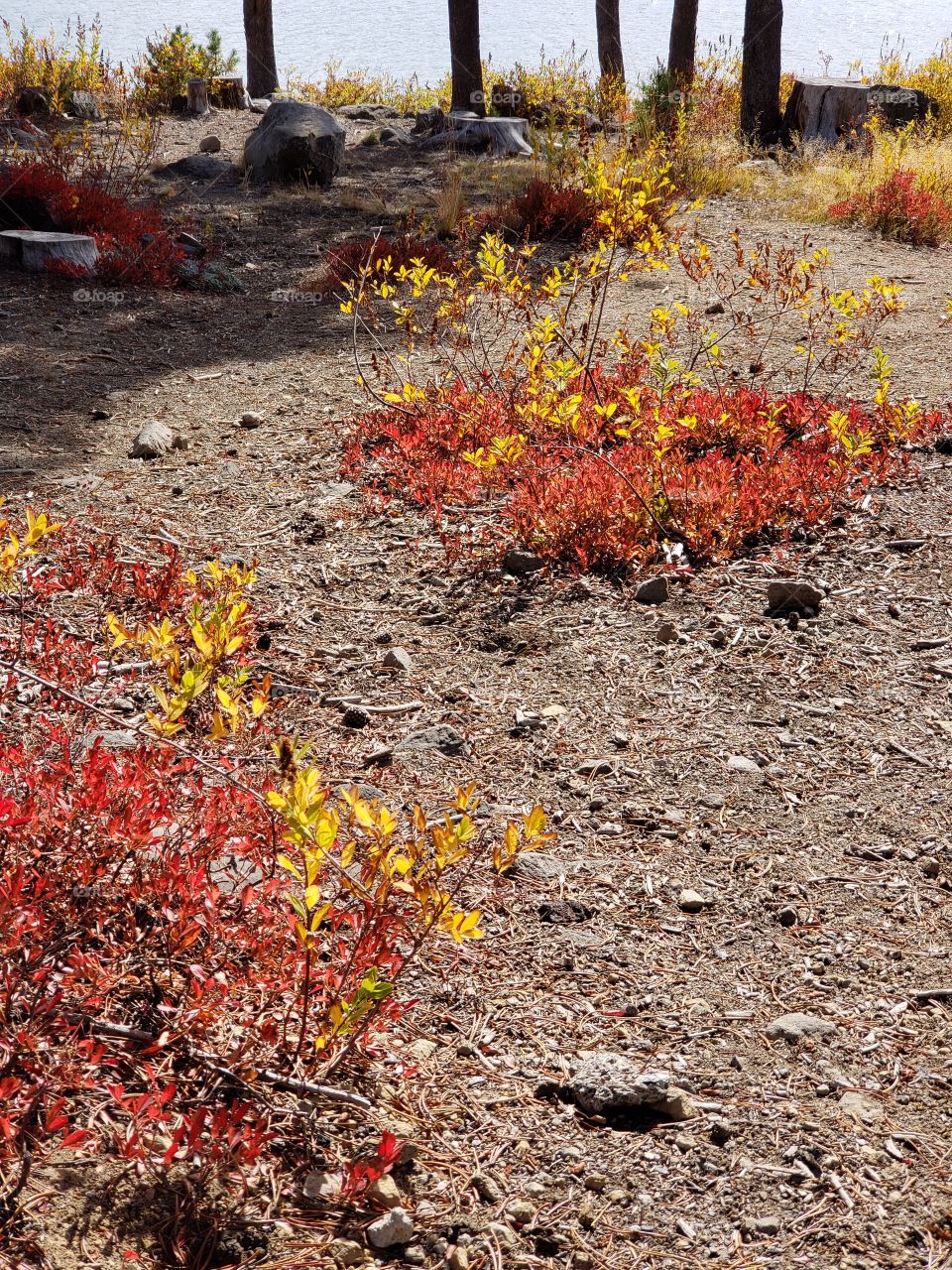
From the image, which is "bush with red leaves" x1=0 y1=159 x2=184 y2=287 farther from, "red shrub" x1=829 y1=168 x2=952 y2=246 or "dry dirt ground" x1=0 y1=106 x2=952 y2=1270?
"red shrub" x1=829 y1=168 x2=952 y2=246

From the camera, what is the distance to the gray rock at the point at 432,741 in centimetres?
364

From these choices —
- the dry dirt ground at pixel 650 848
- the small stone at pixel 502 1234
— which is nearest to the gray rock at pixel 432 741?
the dry dirt ground at pixel 650 848

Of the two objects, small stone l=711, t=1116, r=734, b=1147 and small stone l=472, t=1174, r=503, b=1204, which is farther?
small stone l=711, t=1116, r=734, b=1147

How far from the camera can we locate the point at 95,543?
495cm

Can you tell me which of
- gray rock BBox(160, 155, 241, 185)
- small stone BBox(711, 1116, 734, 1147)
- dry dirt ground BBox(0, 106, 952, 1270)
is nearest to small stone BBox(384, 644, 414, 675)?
dry dirt ground BBox(0, 106, 952, 1270)

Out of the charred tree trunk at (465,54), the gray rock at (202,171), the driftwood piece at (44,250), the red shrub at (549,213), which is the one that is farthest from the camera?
the charred tree trunk at (465,54)


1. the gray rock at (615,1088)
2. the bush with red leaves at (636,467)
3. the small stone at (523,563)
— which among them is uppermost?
the bush with red leaves at (636,467)

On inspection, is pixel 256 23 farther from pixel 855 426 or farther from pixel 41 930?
pixel 41 930

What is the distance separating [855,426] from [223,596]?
12.4 feet

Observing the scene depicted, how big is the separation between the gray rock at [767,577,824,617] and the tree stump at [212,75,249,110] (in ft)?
60.3

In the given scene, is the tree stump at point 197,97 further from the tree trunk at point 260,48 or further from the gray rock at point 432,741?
the gray rock at point 432,741

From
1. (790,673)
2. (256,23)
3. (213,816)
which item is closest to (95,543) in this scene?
(213,816)

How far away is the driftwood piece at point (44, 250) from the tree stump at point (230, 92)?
1125 centimetres

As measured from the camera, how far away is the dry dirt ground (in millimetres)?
2121
